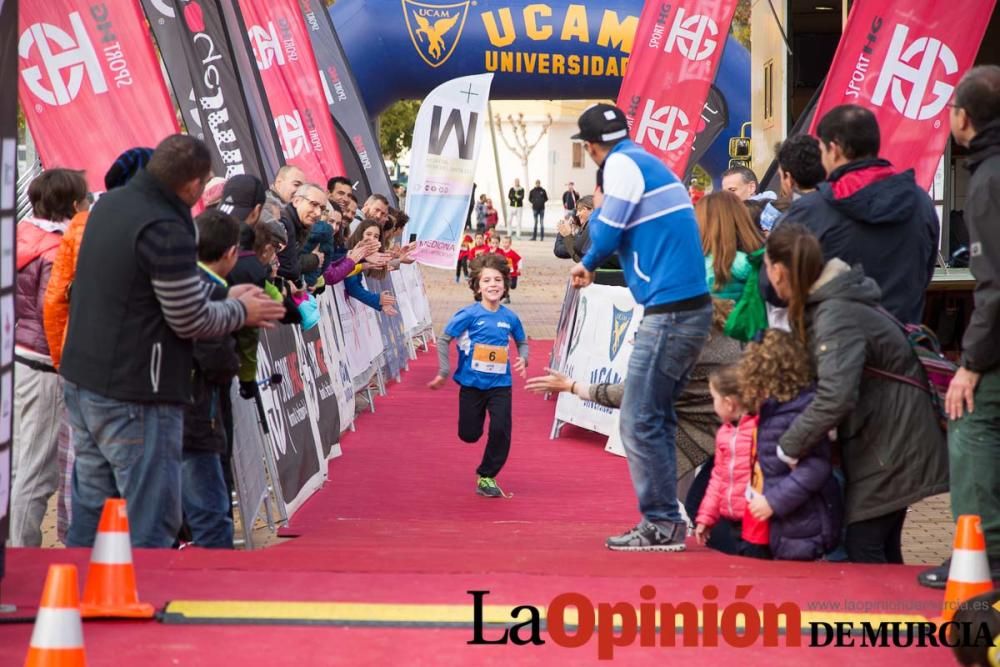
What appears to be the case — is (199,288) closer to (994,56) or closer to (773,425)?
(773,425)

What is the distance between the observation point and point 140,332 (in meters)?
5.42

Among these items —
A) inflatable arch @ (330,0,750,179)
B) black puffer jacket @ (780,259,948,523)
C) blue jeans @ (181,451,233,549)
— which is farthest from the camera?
inflatable arch @ (330,0,750,179)

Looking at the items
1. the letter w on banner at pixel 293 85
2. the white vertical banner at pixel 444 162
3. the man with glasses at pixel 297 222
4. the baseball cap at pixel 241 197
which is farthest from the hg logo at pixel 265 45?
the baseball cap at pixel 241 197

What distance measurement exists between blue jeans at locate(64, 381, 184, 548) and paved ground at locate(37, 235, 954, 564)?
86.9 inches

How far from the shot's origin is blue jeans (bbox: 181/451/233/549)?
6645 mm

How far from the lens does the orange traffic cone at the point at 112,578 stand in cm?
465

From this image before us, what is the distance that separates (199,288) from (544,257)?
37.8 meters

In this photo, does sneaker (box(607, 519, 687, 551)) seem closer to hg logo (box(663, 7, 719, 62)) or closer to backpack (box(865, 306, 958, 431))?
backpack (box(865, 306, 958, 431))

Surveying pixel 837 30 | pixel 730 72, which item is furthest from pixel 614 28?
pixel 837 30

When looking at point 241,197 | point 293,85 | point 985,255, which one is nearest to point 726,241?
point 985,255

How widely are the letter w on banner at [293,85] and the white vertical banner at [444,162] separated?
3.52 metres

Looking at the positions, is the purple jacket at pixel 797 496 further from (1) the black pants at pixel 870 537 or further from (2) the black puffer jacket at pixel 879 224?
(2) the black puffer jacket at pixel 879 224

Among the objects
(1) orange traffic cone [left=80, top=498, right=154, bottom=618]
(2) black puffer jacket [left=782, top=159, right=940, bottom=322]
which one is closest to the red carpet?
(1) orange traffic cone [left=80, top=498, right=154, bottom=618]

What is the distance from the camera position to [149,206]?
5410 millimetres
